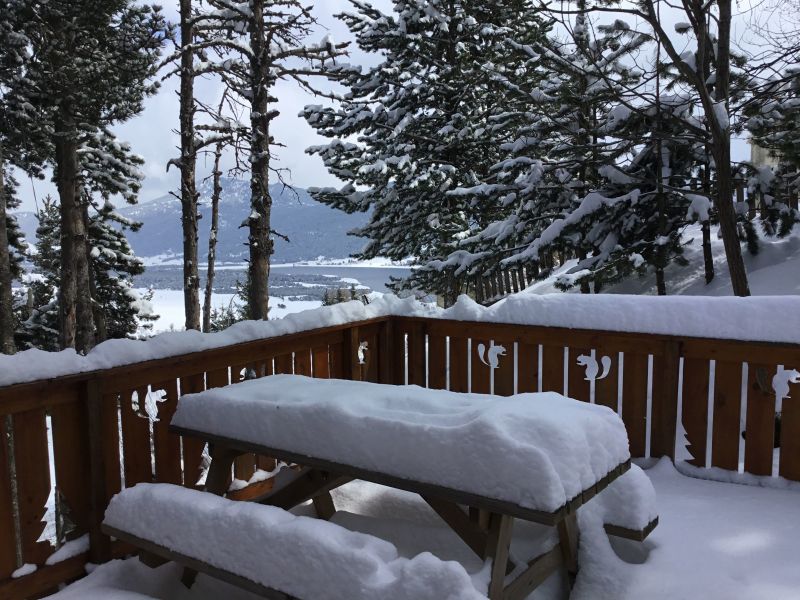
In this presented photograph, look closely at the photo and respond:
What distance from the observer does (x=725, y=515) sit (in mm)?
3096

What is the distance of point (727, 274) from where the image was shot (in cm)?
773

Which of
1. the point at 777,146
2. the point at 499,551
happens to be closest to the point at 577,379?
the point at 499,551

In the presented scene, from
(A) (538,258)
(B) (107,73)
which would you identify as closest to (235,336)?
(A) (538,258)

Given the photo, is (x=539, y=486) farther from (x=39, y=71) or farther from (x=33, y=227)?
(x=33, y=227)

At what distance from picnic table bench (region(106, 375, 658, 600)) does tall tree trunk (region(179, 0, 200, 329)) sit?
9436 mm

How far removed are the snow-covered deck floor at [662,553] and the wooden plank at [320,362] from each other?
3.42 ft

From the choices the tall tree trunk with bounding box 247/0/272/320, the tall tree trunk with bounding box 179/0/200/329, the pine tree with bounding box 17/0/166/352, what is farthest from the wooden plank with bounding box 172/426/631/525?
the tall tree trunk with bounding box 179/0/200/329

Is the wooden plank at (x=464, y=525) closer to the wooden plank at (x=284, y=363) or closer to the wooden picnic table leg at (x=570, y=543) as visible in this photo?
the wooden picnic table leg at (x=570, y=543)

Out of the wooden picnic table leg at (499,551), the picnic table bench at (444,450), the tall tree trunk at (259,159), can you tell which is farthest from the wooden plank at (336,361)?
the tall tree trunk at (259,159)

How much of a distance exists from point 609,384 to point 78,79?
34.2 feet

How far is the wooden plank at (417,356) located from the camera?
477cm

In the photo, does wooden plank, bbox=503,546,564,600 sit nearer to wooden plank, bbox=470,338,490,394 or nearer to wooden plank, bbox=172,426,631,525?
wooden plank, bbox=172,426,631,525

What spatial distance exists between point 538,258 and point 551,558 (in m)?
5.78

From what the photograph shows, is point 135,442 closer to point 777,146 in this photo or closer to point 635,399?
point 635,399
